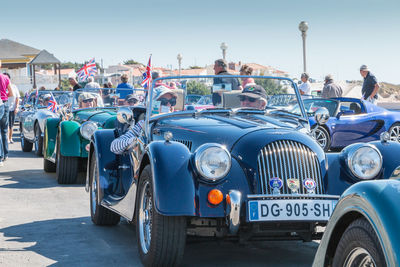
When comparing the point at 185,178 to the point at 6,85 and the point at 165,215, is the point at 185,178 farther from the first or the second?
the point at 6,85

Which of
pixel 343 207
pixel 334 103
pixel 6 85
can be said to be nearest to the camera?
pixel 343 207

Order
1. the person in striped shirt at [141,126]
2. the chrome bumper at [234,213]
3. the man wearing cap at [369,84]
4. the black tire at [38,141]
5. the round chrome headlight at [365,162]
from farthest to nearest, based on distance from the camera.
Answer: the man wearing cap at [369,84]
the black tire at [38,141]
the person in striped shirt at [141,126]
the round chrome headlight at [365,162]
the chrome bumper at [234,213]

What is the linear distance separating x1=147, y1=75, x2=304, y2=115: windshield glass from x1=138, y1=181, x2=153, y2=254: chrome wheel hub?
117 cm

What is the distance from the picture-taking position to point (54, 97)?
14547 mm

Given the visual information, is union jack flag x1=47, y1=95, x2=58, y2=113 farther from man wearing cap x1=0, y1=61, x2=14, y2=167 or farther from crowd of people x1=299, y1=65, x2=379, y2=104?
crowd of people x1=299, y1=65, x2=379, y2=104

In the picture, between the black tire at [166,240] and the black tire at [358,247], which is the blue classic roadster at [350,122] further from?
the black tire at [358,247]

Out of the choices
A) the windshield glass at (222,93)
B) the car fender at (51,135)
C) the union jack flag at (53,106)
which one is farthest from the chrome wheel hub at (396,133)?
the windshield glass at (222,93)

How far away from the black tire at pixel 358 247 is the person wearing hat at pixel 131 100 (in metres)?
7.77

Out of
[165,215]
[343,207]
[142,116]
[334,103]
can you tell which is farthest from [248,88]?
[334,103]

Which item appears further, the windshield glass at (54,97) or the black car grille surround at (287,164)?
the windshield glass at (54,97)

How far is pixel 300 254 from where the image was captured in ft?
17.7

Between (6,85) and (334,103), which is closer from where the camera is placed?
(6,85)

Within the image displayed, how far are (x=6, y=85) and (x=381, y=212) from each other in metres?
10.9

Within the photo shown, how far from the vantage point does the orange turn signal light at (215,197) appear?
14.8ft
